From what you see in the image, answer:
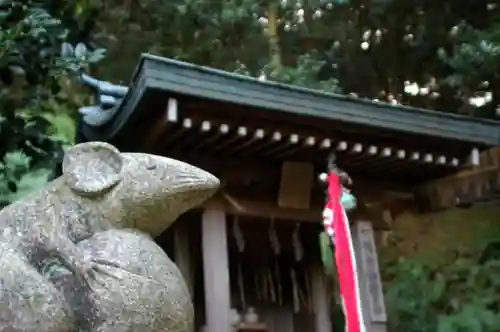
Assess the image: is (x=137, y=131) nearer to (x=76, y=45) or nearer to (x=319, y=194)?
(x=76, y=45)

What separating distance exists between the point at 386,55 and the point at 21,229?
593cm

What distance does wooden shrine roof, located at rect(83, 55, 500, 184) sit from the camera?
3.80m

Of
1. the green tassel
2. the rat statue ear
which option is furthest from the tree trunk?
the rat statue ear

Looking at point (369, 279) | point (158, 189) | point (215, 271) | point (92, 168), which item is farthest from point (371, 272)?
point (92, 168)

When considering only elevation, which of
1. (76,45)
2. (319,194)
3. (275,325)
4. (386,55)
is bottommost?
(275,325)

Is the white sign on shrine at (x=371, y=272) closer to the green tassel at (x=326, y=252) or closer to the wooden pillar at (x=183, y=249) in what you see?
the green tassel at (x=326, y=252)

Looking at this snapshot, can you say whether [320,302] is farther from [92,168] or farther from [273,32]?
[273,32]

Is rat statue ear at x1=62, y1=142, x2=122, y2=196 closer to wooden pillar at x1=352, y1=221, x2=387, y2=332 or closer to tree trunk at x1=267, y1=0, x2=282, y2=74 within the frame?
wooden pillar at x1=352, y1=221, x2=387, y2=332

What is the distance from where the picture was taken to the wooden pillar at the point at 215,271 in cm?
401

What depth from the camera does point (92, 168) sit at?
8.79ft

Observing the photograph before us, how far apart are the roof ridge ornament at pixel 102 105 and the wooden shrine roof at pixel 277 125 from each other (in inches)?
1.8

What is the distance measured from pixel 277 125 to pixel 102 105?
112cm

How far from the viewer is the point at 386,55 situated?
7820mm

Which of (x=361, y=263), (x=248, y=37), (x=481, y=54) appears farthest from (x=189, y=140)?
(x=248, y=37)
